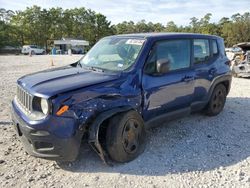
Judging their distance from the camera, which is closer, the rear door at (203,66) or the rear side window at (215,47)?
the rear door at (203,66)

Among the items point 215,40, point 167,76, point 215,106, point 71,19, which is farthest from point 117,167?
point 71,19

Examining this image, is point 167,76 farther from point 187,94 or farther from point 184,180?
point 184,180

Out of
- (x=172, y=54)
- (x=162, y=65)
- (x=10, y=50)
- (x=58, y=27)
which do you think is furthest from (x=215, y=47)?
(x=58, y=27)

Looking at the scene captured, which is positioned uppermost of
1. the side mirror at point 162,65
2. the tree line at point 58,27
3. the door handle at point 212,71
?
the tree line at point 58,27

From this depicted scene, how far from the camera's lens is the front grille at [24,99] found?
3.61m

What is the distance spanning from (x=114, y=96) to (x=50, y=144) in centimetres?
105

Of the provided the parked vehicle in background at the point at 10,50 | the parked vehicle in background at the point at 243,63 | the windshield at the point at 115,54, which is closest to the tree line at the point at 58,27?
the parked vehicle in background at the point at 10,50

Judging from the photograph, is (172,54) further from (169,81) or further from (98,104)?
(98,104)

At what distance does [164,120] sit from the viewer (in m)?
4.55

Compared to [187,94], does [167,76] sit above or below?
above

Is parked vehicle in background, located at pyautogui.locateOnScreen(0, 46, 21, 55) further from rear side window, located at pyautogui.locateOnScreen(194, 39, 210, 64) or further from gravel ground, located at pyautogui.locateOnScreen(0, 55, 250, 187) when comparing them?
rear side window, located at pyautogui.locateOnScreen(194, 39, 210, 64)

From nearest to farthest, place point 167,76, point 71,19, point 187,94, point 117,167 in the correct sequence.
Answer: point 117,167 < point 167,76 < point 187,94 < point 71,19

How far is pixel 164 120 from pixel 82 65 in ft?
5.58

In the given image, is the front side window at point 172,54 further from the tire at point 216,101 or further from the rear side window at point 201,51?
the tire at point 216,101
